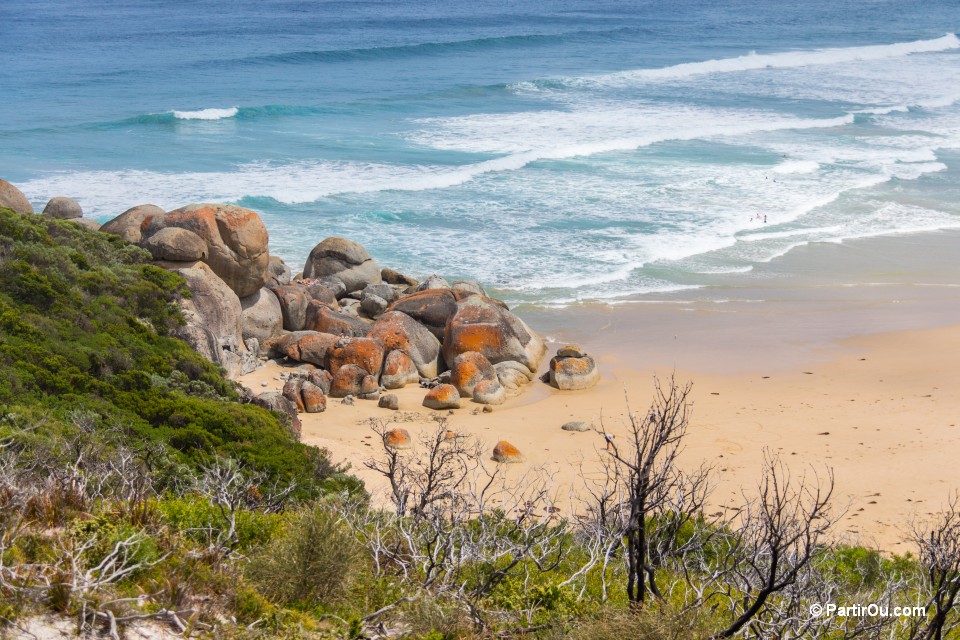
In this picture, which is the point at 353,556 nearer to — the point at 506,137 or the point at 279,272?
the point at 279,272

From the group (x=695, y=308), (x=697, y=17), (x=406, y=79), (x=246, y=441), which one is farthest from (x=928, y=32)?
(x=246, y=441)

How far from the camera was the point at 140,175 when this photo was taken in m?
32.8

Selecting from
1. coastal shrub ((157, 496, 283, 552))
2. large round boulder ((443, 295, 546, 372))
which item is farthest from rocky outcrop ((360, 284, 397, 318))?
coastal shrub ((157, 496, 283, 552))

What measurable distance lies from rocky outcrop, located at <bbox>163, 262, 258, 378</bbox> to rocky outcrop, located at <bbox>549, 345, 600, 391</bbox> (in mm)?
Answer: 5796

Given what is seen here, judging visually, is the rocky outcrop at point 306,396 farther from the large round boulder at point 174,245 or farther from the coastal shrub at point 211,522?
the coastal shrub at point 211,522

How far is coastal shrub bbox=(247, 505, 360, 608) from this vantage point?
7047mm

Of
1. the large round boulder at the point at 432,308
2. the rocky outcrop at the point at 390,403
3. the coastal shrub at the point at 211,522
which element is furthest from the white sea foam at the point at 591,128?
the coastal shrub at the point at 211,522

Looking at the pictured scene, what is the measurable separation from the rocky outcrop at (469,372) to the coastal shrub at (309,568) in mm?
10576

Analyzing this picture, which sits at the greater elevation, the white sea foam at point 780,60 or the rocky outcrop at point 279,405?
the white sea foam at point 780,60

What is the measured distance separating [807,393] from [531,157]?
20859 millimetres

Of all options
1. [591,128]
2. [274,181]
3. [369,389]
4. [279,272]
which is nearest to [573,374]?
[369,389]

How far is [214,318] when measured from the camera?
17.5m

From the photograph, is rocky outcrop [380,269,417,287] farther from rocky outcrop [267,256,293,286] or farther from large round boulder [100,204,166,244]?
large round boulder [100,204,166,244]

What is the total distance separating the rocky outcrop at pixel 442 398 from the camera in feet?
56.5
